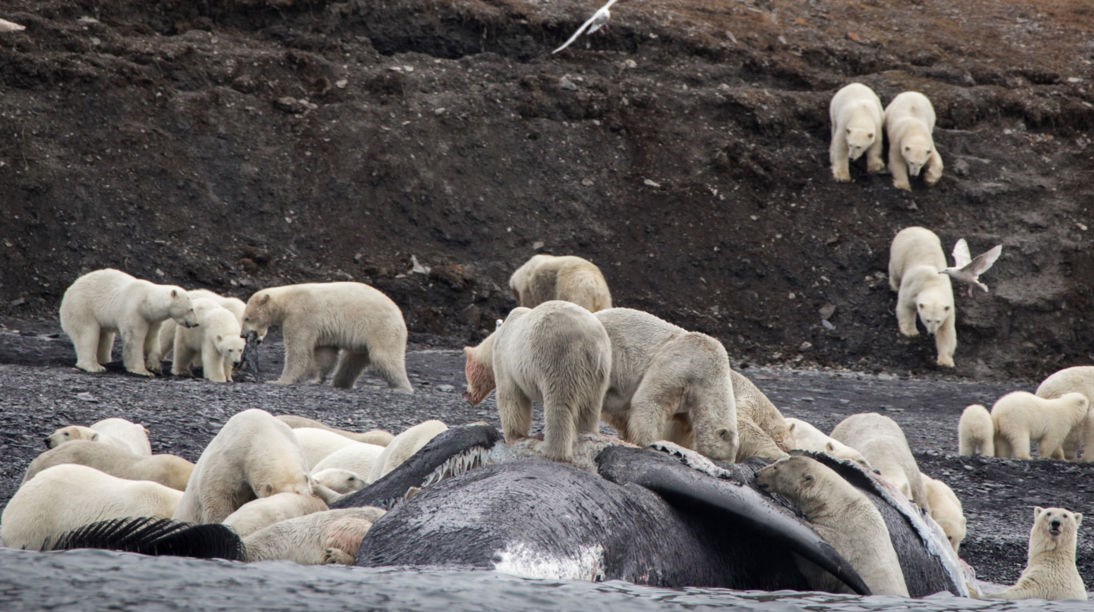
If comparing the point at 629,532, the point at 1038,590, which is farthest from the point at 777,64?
the point at 629,532

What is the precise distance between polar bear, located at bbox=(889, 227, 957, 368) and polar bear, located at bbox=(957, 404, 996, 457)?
719cm

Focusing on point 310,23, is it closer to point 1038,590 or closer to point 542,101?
point 542,101

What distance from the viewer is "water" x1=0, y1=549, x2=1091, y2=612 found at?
4.96m

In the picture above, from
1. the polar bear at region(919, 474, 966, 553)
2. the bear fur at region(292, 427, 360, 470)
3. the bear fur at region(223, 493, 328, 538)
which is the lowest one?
the polar bear at region(919, 474, 966, 553)

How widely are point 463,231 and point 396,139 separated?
7.05ft

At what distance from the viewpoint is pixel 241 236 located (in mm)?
22438

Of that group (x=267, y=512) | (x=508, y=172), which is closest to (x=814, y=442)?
(x=267, y=512)

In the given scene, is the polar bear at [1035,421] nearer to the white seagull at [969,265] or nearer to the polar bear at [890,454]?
the polar bear at [890,454]

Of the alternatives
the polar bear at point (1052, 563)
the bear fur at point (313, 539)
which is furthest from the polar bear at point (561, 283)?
the bear fur at point (313, 539)

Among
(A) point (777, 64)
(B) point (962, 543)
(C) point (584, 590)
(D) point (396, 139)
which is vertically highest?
(A) point (777, 64)

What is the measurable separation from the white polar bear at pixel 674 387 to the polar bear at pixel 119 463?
2.36m

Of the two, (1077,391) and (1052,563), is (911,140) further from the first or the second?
(1052,563)

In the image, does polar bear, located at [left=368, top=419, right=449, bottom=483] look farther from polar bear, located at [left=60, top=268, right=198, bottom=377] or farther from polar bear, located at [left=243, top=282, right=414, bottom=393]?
polar bear, located at [left=60, top=268, right=198, bottom=377]

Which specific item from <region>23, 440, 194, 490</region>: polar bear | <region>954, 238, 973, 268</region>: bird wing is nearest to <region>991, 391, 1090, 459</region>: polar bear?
<region>954, 238, 973, 268</region>: bird wing
